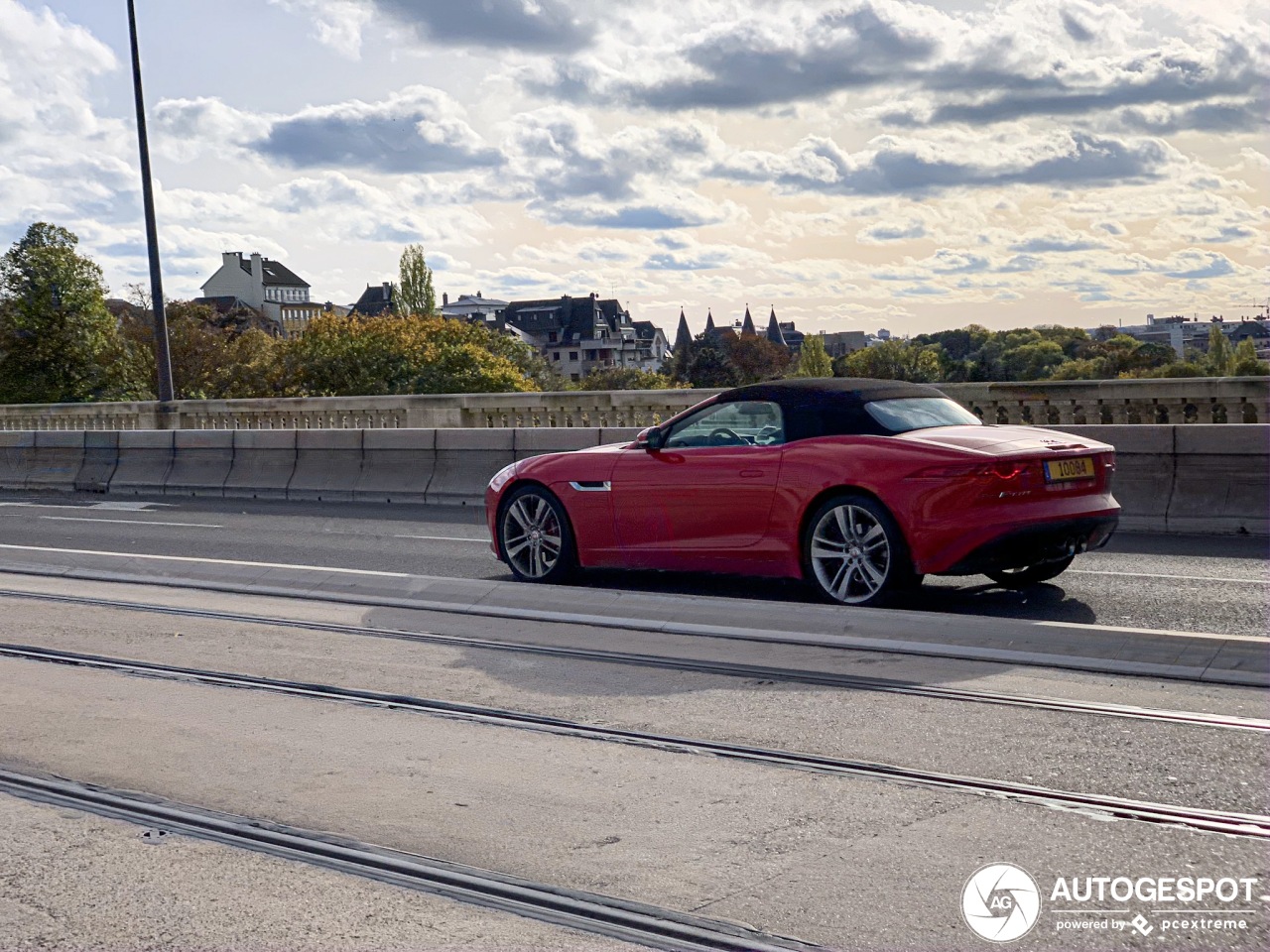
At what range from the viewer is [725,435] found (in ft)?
32.1

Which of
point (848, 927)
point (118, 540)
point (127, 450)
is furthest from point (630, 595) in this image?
point (127, 450)

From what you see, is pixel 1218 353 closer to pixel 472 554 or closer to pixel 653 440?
pixel 472 554

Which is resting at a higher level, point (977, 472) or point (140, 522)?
point (977, 472)

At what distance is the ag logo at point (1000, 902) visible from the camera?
4.04 meters

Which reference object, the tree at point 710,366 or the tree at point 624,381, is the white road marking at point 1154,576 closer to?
the tree at point 624,381

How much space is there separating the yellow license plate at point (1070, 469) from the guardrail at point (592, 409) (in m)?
7.97

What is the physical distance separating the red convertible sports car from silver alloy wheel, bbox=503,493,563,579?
1 centimetres

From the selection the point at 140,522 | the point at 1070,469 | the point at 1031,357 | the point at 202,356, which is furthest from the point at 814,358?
the point at 1070,469

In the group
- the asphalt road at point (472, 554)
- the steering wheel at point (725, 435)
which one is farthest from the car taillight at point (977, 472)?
the steering wheel at point (725, 435)

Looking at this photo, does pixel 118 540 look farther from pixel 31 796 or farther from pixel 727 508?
pixel 31 796

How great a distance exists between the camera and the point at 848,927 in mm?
4090

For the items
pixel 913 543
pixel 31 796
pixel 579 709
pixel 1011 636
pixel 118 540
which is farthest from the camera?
pixel 118 540

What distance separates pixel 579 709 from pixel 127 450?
1887 cm

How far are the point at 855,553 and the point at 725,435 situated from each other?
1.29m
